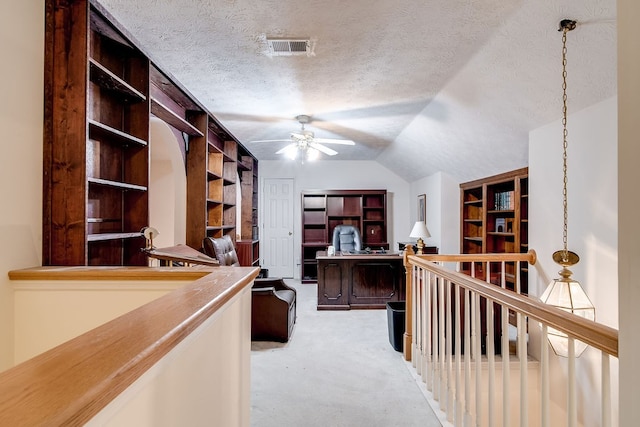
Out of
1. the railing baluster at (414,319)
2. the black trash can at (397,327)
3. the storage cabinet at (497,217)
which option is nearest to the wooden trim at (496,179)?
the storage cabinet at (497,217)

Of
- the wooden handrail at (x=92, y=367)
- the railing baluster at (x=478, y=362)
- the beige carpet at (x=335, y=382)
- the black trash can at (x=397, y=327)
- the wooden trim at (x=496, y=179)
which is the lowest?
the beige carpet at (x=335, y=382)

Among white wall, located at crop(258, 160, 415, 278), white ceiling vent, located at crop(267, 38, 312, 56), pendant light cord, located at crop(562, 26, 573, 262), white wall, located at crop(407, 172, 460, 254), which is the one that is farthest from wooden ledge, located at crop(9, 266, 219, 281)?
white wall, located at crop(258, 160, 415, 278)

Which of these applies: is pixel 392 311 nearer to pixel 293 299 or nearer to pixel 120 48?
pixel 293 299

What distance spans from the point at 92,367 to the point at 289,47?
2.32m

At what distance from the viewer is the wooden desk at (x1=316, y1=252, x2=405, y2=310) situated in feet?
14.6

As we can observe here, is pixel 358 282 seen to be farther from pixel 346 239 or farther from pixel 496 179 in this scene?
pixel 496 179

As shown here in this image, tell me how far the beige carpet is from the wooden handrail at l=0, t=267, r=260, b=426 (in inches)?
62.4

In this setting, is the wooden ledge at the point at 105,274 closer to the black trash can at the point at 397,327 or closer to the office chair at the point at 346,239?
the black trash can at the point at 397,327

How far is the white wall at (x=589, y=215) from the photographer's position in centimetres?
230

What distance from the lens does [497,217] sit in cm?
462

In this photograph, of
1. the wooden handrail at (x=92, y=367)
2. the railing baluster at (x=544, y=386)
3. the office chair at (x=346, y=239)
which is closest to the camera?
the wooden handrail at (x=92, y=367)

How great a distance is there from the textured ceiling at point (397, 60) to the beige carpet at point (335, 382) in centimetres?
247

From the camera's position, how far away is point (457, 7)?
1925 millimetres

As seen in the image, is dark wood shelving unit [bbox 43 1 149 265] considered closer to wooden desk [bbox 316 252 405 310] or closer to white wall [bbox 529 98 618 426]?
wooden desk [bbox 316 252 405 310]
